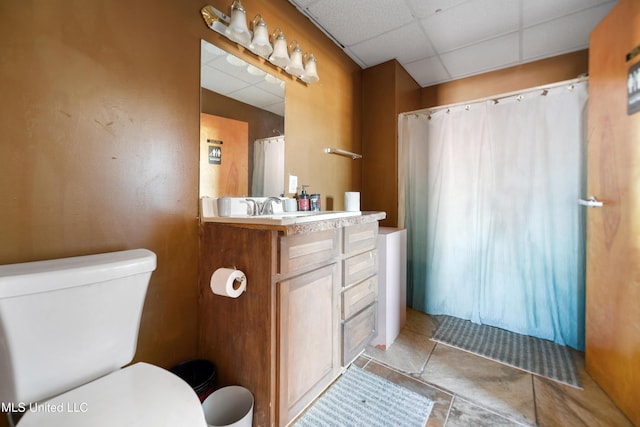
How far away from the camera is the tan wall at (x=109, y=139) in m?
0.87

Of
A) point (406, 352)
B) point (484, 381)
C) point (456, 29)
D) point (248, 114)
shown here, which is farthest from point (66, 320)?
point (456, 29)

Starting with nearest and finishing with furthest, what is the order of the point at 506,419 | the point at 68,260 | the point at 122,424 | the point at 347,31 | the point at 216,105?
the point at 122,424 → the point at 68,260 → the point at 506,419 → the point at 216,105 → the point at 347,31

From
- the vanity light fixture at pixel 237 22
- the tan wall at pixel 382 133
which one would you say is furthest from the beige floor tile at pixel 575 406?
the vanity light fixture at pixel 237 22

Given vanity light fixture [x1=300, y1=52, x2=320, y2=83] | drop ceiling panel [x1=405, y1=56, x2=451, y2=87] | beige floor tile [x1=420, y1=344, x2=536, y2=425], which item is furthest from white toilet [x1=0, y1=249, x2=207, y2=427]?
drop ceiling panel [x1=405, y1=56, x2=451, y2=87]

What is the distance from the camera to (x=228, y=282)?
1054 mm

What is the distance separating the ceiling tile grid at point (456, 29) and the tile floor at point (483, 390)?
228 cm

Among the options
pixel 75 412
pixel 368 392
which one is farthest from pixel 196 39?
pixel 368 392

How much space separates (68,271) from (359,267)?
1.31 metres

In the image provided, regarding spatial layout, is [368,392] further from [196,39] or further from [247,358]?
[196,39]

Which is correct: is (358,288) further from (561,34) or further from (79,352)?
(561,34)

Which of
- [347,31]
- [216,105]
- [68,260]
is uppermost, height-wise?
[347,31]

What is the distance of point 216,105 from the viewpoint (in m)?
1.40

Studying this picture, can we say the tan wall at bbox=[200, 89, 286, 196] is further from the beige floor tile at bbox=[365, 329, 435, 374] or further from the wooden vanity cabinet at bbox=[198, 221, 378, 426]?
the beige floor tile at bbox=[365, 329, 435, 374]

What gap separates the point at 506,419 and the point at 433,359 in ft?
1.66
